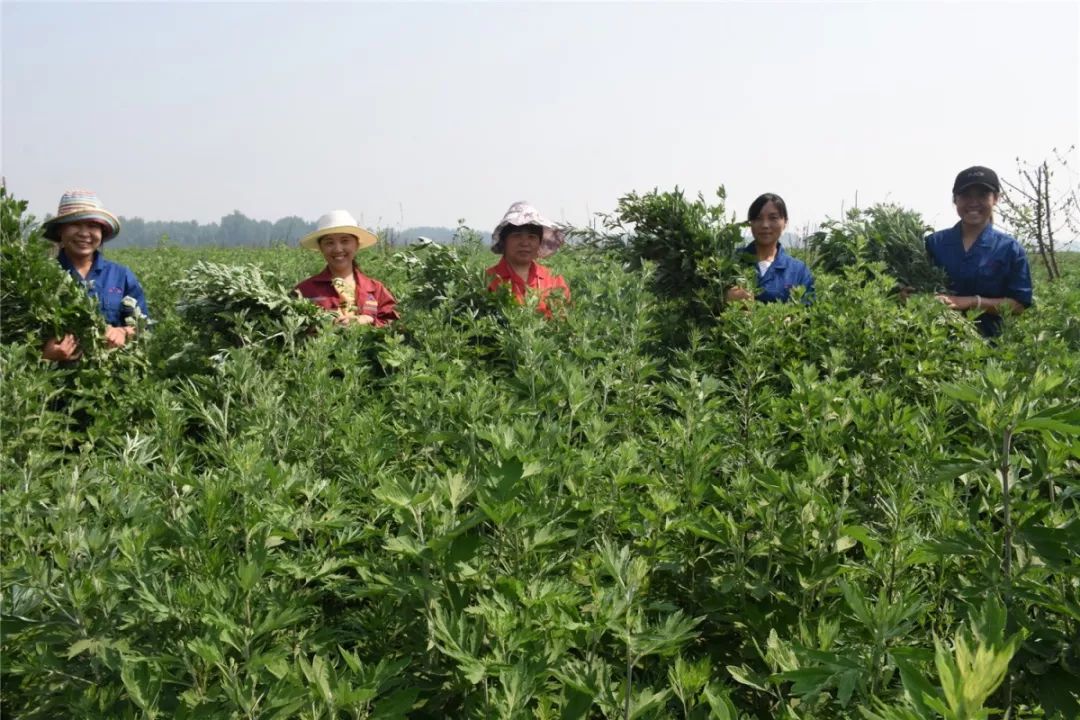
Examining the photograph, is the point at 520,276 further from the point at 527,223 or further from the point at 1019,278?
the point at 1019,278

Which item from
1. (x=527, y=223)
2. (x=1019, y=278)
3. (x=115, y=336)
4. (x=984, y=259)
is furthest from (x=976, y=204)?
(x=115, y=336)

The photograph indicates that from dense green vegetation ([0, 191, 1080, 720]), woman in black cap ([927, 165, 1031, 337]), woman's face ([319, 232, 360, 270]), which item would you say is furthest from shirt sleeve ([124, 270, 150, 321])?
woman in black cap ([927, 165, 1031, 337])

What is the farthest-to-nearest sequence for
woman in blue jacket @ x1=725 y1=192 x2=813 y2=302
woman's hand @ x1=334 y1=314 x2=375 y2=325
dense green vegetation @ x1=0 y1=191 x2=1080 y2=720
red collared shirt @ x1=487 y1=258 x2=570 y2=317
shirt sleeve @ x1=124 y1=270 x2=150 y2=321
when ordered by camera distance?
shirt sleeve @ x1=124 y1=270 x2=150 y2=321, woman in blue jacket @ x1=725 y1=192 x2=813 y2=302, red collared shirt @ x1=487 y1=258 x2=570 y2=317, woman's hand @ x1=334 y1=314 x2=375 y2=325, dense green vegetation @ x1=0 y1=191 x2=1080 y2=720

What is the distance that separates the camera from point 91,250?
5.33 metres

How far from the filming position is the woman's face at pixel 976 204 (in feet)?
17.6

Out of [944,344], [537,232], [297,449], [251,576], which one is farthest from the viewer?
[537,232]

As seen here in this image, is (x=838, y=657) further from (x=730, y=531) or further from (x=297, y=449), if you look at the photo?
(x=297, y=449)

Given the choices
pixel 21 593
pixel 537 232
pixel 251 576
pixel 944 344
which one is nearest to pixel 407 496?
pixel 251 576

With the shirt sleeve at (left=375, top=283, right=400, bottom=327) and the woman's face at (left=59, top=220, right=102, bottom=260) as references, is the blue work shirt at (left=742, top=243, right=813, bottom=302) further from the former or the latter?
the woman's face at (left=59, top=220, right=102, bottom=260)

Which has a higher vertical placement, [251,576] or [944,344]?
[944,344]

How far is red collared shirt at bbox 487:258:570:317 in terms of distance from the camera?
482 centimetres

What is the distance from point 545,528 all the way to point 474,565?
0.67ft

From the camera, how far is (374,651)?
7.02ft

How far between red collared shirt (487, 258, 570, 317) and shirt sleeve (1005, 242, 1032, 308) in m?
3.04
